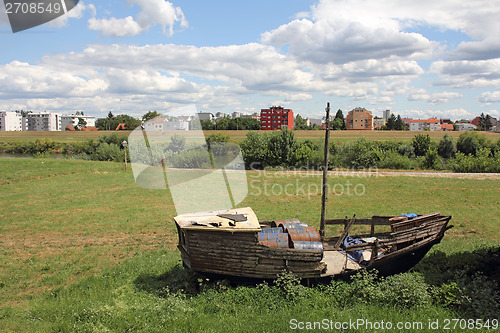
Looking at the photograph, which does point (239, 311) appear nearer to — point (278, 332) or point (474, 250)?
point (278, 332)

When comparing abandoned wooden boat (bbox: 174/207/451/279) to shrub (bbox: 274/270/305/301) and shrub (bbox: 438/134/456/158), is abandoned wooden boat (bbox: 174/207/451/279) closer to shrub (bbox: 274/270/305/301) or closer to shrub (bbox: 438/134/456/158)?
shrub (bbox: 274/270/305/301)

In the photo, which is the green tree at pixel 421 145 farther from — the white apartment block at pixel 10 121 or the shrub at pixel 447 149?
→ the white apartment block at pixel 10 121

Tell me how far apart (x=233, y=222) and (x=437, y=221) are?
257 inches

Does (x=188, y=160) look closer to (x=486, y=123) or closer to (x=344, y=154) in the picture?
(x=344, y=154)

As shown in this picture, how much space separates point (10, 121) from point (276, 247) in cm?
21420

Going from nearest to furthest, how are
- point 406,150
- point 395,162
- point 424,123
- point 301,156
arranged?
point 395,162 < point 301,156 < point 406,150 < point 424,123

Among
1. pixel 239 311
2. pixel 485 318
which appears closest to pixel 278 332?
pixel 239 311

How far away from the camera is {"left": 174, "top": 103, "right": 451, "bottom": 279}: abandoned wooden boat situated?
9.02 m

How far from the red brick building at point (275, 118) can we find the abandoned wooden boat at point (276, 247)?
4172 inches

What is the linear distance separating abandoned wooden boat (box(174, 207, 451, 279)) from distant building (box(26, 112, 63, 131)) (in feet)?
666

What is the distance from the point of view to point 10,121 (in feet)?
587

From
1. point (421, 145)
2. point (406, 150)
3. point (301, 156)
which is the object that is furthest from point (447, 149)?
point (301, 156)

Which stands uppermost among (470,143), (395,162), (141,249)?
(470,143)

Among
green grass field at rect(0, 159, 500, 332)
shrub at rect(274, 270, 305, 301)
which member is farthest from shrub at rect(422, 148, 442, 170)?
shrub at rect(274, 270, 305, 301)
